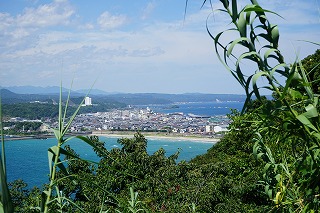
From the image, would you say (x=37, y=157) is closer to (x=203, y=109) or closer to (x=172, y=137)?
(x=172, y=137)

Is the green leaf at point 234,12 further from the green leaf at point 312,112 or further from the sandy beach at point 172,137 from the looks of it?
the sandy beach at point 172,137

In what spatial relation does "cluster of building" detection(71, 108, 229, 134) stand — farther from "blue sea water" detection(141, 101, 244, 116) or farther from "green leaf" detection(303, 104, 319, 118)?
"green leaf" detection(303, 104, 319, 118)

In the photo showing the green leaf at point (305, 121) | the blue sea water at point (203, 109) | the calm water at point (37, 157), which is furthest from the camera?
the blue sea water at point (203, 109)

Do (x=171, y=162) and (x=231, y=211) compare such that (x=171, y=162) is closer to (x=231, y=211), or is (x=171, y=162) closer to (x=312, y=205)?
(x=231, y=211)

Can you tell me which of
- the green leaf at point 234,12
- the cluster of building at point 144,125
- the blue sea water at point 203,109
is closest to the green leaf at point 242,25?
the green leaf at point 234,12

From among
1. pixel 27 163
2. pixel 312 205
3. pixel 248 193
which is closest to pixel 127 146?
pixel 248 193

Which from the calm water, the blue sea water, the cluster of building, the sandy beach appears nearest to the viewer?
the calm water

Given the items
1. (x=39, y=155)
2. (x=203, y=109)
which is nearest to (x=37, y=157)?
(x=39, y=155)

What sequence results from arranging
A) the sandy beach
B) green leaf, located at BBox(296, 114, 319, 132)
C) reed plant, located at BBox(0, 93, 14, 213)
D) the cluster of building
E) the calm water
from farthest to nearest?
the cluster of building
the sandy beach
the calm water
green leaf, located at BBox(296, 114, 319, 132)
reed plant, located at BBox(0, 93, 14, 213)

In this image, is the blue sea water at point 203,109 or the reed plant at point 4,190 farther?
the blue sea water at point 203,109

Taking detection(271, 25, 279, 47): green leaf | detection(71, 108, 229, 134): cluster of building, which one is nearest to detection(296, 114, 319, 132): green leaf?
detection(271, 25, 279, 47): green leaf

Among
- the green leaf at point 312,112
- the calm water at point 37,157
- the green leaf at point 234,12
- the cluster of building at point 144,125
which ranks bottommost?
the calm water at point 37,157
